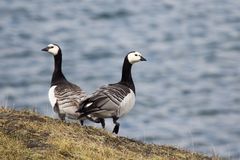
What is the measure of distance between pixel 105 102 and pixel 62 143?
2875 millimetres

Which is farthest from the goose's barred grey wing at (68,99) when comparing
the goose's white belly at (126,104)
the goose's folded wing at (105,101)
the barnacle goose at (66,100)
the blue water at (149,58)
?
the blue water at (149,58)

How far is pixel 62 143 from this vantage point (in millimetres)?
13852

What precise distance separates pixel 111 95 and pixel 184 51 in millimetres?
49734

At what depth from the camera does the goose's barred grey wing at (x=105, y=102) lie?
16312 millimetres

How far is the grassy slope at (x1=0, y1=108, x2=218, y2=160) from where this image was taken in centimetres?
1352

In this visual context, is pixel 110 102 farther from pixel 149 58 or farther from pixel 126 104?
pixel 149 58

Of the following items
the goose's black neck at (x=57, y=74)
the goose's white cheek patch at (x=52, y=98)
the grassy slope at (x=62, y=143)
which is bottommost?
the grassy slope at (x=62, y=143)

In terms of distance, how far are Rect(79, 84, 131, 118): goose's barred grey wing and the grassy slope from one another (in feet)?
1.83

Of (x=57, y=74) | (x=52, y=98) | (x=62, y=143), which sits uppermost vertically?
(x=57, y=74)

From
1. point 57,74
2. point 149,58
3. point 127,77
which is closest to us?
point 127,77

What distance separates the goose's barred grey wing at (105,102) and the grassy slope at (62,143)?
0.56 metres

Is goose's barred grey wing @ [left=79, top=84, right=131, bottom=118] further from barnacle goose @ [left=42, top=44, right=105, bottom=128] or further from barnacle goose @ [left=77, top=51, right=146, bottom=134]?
barnacle goose @ [left=42, top=44, right=105, bottom=128]

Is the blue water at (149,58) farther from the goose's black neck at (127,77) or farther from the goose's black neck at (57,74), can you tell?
the goose's black neck at (127,77)

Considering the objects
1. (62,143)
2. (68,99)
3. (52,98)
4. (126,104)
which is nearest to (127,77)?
(126,104)
